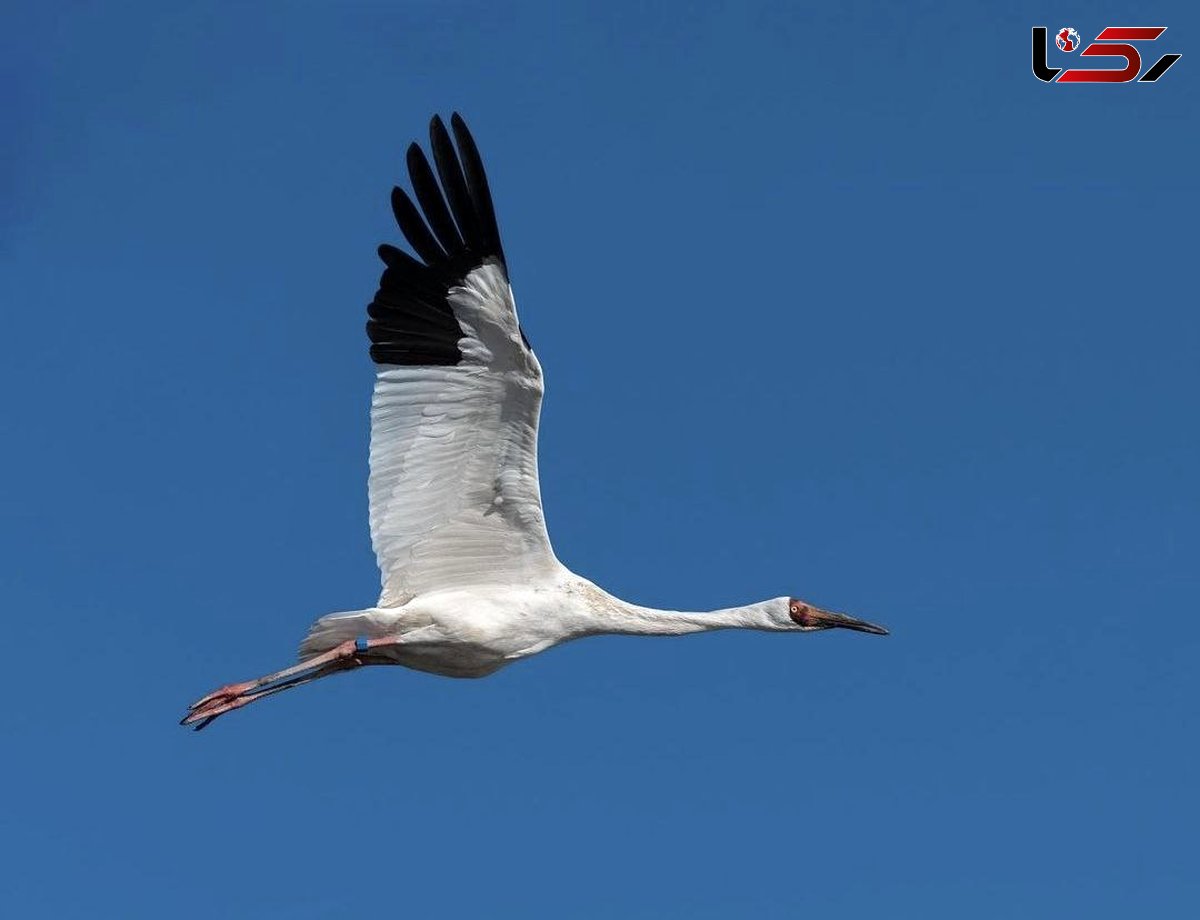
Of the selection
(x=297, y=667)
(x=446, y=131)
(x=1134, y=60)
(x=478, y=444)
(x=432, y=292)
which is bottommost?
(x=297, y=667)

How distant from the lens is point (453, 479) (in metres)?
19.5

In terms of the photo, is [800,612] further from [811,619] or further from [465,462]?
[465,462]

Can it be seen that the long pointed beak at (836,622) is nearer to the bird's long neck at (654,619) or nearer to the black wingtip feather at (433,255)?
the bird's long neck at (654,619)

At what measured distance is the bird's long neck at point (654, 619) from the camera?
19.8m

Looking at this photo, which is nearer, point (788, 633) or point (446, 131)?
point (446, 131)

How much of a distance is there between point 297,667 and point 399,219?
416cm

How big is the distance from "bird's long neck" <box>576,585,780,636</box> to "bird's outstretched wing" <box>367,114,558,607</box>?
0.63 m

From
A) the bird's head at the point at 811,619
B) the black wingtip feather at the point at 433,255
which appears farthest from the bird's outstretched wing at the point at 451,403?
the bird's head at the point at 811,619

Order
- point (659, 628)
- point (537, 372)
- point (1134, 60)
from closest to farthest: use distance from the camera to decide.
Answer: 1. point (537, 372)
2. point (659, 628)
3. point (1134, 60)

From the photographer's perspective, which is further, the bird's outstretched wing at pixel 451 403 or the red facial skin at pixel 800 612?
the red facial skin at pixel 800 612

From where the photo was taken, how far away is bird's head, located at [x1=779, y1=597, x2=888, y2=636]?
20.8 metres

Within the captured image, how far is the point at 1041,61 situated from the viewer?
27.6 meters

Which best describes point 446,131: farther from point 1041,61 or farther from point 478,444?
point 1041,61

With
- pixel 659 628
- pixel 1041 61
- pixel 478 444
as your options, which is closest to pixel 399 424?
pixel 478 444
